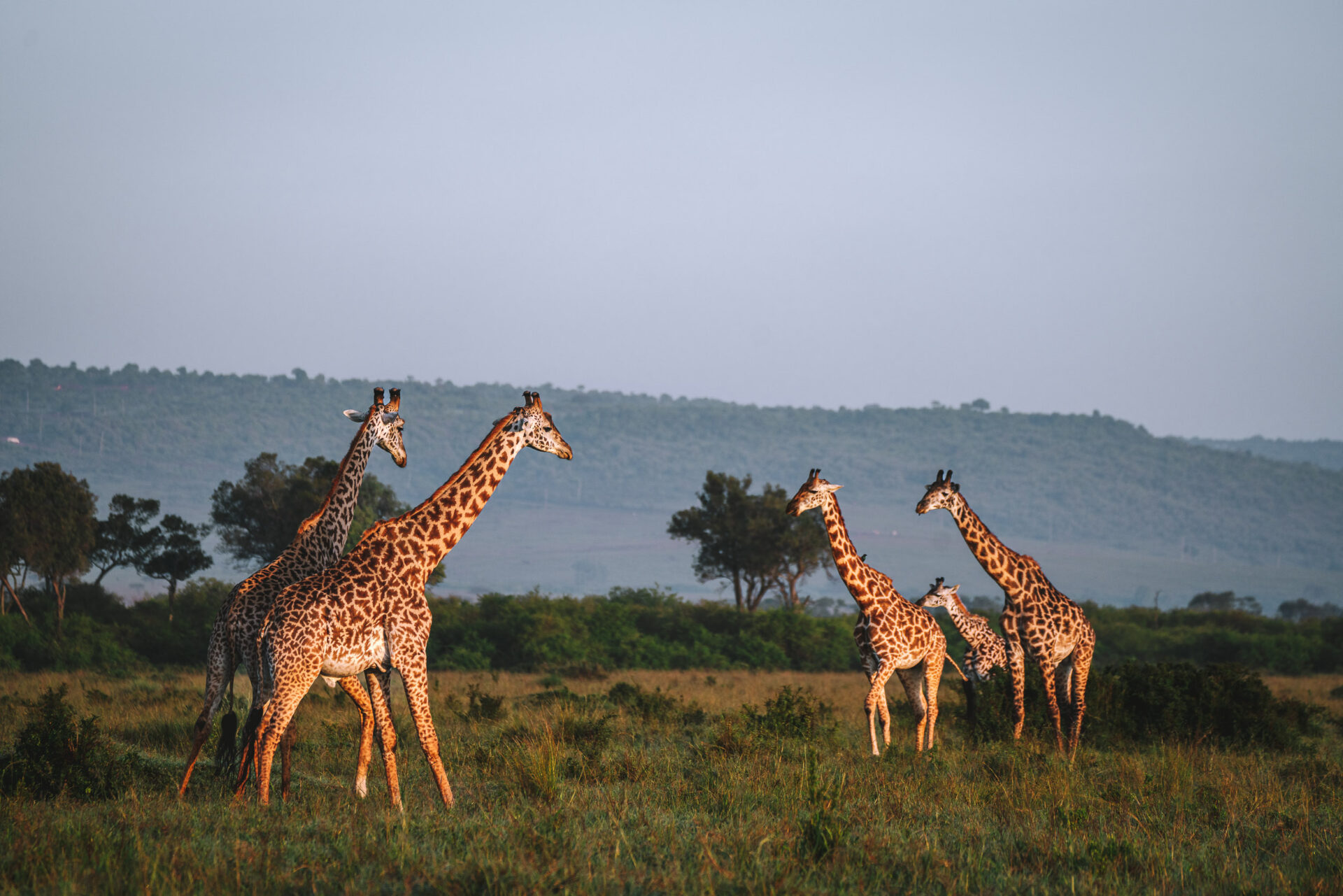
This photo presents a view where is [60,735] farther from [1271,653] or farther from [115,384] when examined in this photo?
[115,384]

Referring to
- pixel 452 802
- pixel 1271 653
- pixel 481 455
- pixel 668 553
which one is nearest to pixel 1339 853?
pixel 452 802

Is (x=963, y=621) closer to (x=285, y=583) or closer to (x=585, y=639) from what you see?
(x=285, y=583)

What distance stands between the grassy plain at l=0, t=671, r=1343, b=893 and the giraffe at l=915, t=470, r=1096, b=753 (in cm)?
75

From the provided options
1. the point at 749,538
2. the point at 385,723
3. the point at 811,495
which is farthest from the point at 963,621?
the point at 749,538

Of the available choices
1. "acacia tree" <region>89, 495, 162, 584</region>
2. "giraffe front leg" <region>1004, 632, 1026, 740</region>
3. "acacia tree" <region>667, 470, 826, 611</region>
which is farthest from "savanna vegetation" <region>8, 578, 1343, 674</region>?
"giraffe front leg" <region>1004, 632, 1026, 740</region>

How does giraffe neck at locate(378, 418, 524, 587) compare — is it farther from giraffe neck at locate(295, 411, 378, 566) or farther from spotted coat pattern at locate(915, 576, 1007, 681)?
spotted coat pattern at locate(915, 576, 1007, 681)

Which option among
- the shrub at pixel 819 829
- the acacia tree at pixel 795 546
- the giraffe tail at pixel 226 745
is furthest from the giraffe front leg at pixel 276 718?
the acacia tree at pixel 795 546

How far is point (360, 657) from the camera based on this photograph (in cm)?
705

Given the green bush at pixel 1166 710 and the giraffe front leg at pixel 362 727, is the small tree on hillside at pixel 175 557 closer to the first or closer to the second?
the giraffe front leg at pixel 362 727

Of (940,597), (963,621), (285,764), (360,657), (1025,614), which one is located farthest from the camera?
(963,621)

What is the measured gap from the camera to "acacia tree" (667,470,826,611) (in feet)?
123

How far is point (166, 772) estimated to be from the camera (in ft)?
28.7

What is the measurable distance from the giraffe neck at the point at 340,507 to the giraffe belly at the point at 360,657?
1575 mm

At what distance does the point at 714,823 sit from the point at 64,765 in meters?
5.18
